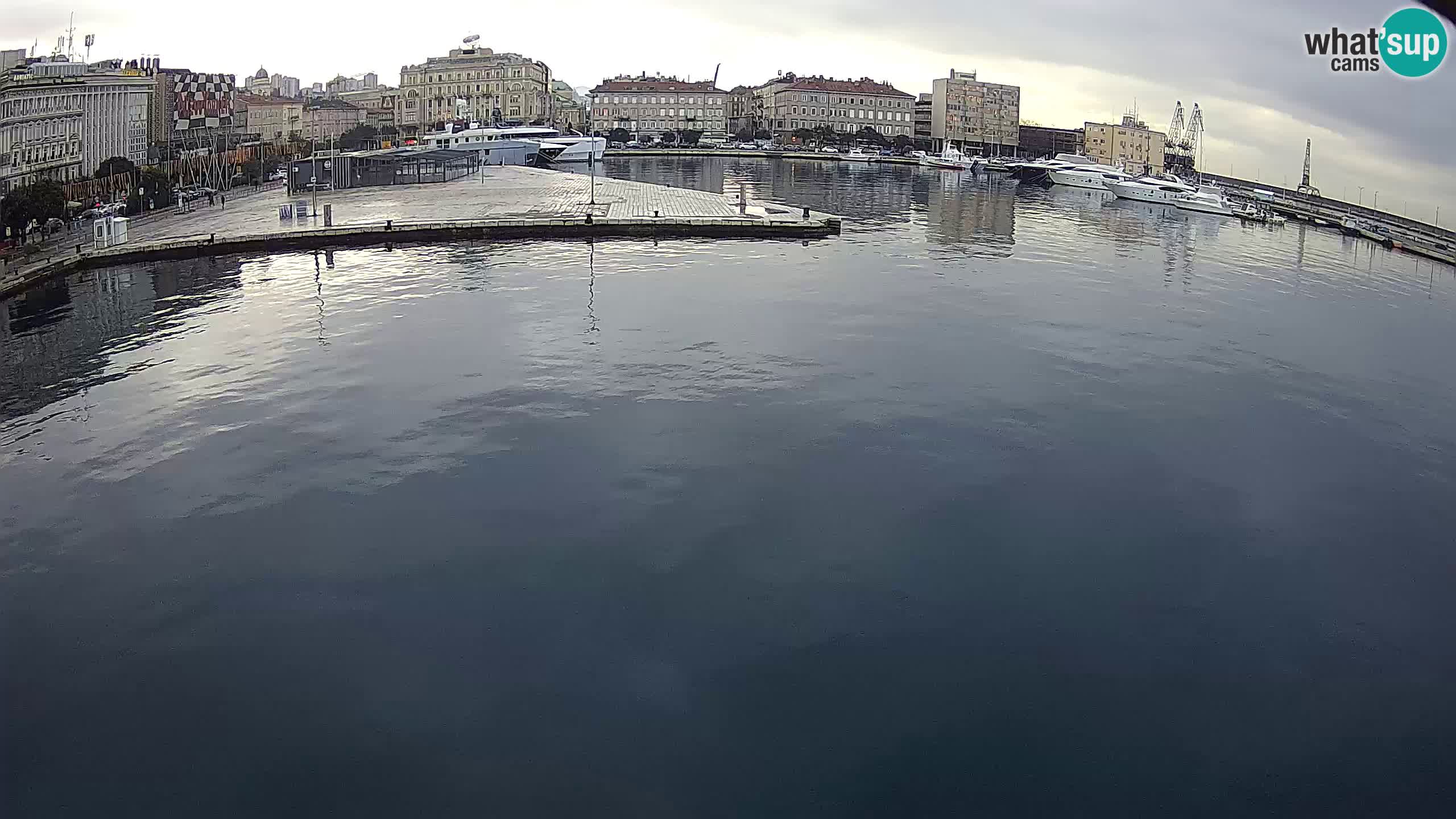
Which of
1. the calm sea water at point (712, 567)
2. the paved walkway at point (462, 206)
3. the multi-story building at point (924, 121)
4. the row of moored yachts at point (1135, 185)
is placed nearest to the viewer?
the calm sea water at point (712, 567)

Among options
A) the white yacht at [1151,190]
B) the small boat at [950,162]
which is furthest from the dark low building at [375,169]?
the small boat at [950,162]

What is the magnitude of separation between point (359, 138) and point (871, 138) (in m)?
52.5

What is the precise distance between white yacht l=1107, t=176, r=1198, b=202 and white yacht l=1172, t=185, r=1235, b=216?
0.94 m

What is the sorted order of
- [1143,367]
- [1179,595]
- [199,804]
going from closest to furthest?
[199,804], [1179,595], [1143,367]

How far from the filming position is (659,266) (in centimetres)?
2773

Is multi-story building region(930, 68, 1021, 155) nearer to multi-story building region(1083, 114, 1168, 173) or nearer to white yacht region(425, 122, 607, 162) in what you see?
multi-story building region(1083, 114, 1168, 173)

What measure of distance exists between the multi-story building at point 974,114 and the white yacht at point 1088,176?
1930 inches

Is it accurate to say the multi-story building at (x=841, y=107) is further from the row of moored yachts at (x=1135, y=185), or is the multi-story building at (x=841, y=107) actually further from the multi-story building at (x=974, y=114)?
the row of moored yachts at (x=1135, y=185)

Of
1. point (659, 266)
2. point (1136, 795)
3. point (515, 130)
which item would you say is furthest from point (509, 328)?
point (515, 130)

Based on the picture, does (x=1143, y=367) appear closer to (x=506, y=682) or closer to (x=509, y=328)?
(x=509, y=328)

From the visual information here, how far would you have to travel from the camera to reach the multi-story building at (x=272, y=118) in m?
102

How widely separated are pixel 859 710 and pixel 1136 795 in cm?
201

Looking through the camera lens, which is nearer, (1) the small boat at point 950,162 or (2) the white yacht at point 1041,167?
(2) the white yacht at point 1041,167

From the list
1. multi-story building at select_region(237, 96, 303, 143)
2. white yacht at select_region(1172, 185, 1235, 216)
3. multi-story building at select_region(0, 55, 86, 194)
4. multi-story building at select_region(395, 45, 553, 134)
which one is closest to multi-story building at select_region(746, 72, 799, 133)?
multi-story building at select_region(395, 45, 553, 134)
